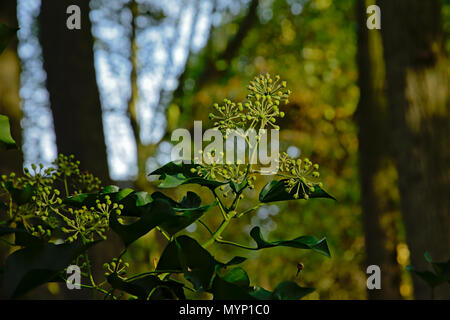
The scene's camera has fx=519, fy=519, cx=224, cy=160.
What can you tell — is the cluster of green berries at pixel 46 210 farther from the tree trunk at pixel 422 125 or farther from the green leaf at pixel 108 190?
the tree trunk at pixel 422 125

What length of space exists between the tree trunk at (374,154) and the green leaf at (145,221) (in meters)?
3.59

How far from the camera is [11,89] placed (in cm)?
256

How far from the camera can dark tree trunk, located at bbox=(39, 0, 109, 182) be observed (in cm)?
263

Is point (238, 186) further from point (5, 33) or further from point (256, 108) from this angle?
point (5, 33)

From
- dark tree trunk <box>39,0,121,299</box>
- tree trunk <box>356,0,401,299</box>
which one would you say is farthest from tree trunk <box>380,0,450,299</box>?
dark tree trunk <box>39,0,121,299</box>

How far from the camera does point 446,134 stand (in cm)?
257

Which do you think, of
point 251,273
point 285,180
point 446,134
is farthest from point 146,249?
point 285,180

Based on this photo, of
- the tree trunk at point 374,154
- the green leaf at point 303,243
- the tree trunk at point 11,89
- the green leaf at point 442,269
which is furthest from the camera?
the tree trunk at point 374,154

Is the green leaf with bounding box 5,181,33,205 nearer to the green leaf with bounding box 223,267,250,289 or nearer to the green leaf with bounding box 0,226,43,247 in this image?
the green leaf with bounding box 0,226,43,247

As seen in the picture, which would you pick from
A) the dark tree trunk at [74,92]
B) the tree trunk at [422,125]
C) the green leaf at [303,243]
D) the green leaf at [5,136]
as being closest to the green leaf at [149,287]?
the green leaf at [303,243]

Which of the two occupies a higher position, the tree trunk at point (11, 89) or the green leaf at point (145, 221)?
the tree trunk at point (11, 89)

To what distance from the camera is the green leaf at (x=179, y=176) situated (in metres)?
0.62

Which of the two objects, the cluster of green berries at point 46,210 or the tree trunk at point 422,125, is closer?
the cluster of green berries at point 46,210
